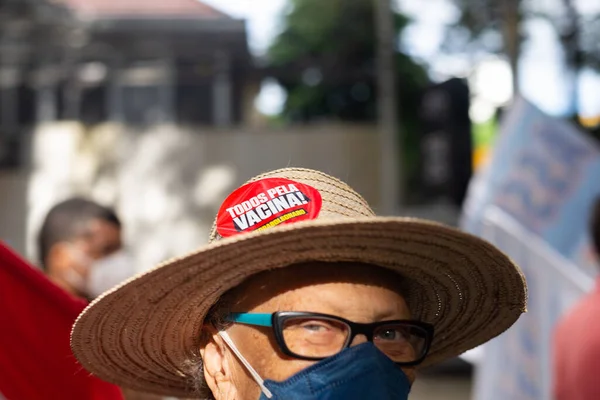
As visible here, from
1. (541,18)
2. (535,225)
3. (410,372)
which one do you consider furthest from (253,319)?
(541,18)

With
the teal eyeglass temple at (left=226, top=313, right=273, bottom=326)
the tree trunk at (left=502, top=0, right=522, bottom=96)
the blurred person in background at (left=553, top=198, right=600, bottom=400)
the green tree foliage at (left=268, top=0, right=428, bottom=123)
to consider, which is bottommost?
the green tree foliage at (left=268, top=0, right=428, bottom=123)

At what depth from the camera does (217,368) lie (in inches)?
73.3

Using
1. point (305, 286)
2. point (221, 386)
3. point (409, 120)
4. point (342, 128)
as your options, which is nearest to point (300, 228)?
point (305, 286)

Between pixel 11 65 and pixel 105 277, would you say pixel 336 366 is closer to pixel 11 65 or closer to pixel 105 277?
pixel 105 277

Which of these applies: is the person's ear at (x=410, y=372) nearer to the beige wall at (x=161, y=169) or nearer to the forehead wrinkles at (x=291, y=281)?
the forehead wrinkles at (x=291, y=281)

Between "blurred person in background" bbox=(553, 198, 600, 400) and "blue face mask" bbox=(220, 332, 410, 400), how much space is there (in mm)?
2171

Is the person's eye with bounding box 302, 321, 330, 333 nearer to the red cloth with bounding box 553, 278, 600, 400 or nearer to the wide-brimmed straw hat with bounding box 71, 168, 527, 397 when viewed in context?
the wide-brimmed straw hat with bounding box 71, 168, 527, 397

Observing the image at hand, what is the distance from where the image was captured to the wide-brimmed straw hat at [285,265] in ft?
5.45

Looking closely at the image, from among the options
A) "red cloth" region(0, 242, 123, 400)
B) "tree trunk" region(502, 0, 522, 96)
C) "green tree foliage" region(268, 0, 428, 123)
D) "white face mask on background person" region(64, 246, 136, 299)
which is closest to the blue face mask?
"red cloth" region(0, 242, 123, 400)

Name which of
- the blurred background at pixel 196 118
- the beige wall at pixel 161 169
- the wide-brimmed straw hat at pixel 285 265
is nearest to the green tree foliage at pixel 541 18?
the blurred background at pixel 196 118

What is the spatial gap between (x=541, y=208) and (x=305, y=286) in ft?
13.4

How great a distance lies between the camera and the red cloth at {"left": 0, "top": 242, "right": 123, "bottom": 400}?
2.16 meters

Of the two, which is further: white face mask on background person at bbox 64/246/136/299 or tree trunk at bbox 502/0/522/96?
tree trunk at bbox 502/0/522/96

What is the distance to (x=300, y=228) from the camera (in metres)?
1.60
